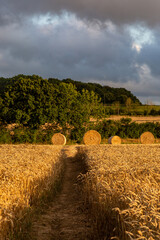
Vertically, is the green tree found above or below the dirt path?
above

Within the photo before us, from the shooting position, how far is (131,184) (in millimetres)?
5172

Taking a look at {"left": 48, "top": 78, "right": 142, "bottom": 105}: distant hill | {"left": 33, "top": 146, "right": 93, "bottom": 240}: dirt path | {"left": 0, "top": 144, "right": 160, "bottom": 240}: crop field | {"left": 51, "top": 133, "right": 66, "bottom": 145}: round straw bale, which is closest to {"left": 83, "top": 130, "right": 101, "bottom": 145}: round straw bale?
{"left": 51, "top": 133, "right": 66, "bottom": 145}: round straw bale

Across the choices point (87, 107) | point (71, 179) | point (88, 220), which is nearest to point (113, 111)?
point (87, 107)

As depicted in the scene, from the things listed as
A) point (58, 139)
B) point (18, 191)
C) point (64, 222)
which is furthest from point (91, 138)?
point (18, 191)

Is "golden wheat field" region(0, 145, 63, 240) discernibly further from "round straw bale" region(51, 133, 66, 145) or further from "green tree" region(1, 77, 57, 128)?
"green tree" region(1, 77, 57, 128)

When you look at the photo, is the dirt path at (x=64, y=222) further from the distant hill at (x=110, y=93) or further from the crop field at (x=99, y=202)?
the distant hill at (x=110, y=93)

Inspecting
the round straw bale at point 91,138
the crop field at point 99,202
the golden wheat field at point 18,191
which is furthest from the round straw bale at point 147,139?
the golden wheat field at point 18,191

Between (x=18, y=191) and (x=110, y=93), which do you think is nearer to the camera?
(x=18, y=191)

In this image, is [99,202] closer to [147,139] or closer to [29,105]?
[29,105]

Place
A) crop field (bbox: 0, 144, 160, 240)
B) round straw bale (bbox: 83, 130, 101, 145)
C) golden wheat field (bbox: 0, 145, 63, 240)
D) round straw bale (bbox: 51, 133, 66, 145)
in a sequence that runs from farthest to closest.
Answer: round straw bale (bbox: 83, 130, 101, 145), round straw bale (bbox: 51, 133, 66, 145), golden wheat field (bbox: 0, 145, 63, 240), crop field (bbox: 0, 144, 160, 240)

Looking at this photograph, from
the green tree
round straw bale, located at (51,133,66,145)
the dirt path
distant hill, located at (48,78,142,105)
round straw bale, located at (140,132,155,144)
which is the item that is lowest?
the dirt path

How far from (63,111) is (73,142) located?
12.6 feet

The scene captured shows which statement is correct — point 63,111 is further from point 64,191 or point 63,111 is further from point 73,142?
point 64,191

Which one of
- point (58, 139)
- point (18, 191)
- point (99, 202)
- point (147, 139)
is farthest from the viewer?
point (147, 139)
